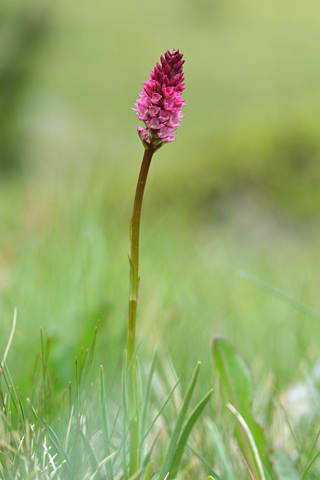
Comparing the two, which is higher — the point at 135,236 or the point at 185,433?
the point at 135,236

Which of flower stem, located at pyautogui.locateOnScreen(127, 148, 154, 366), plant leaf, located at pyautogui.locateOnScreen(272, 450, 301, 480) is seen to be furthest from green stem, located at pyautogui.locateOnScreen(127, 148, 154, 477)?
plant leaf, located at pyautogui.locateOnScreen(272, 450, 301, 480)

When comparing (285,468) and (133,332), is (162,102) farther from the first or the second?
(285,468)

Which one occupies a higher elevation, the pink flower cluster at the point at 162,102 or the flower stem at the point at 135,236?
the pink flower cluster at the point at 162,102

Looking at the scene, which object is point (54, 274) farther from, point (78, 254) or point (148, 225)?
point (148, 225)

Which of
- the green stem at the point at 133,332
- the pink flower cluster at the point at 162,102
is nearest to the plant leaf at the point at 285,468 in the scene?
the green stem at the point at 133,332

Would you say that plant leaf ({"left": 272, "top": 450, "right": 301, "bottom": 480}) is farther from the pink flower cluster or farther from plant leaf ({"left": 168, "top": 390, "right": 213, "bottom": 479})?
the pink flower cluster

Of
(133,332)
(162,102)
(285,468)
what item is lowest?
(285,468)

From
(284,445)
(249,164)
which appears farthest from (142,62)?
(284,445)

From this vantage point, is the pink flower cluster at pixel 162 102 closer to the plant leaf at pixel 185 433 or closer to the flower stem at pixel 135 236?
the flower stem at pixel 135 236

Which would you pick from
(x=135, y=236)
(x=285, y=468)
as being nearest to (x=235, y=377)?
(x=285, y=468)

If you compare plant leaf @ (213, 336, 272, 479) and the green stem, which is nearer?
the green stem
